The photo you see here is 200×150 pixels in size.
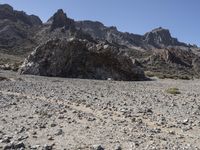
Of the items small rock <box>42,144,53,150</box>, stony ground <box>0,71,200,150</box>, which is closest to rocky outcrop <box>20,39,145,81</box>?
stony ground <box>0,71,200,150</box>

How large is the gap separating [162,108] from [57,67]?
48492 millimetres

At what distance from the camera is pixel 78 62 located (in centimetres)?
7300

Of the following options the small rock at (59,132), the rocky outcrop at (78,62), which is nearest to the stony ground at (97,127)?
the small rock at (59,132)

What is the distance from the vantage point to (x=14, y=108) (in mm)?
22359

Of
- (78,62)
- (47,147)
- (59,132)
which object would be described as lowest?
(47,147)

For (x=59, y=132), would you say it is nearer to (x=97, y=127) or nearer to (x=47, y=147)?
(x=97, y=127)

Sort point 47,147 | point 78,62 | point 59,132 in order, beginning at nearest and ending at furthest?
point 47,147 < point 59,132 < point 78,62

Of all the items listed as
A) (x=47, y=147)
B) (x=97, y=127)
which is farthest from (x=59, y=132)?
(x=47, y=147)

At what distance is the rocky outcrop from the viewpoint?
2776 inches

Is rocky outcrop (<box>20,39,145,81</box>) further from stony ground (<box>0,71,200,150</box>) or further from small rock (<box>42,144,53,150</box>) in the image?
small rock (<box>42,144,53,150</box>)

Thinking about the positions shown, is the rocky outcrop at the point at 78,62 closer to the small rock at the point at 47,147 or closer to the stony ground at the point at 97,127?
the stony ground at the point at 97,127

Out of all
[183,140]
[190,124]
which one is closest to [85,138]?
[183,140]

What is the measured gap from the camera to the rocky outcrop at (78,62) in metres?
70.5

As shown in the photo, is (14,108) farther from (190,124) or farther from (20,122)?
(190,124)
